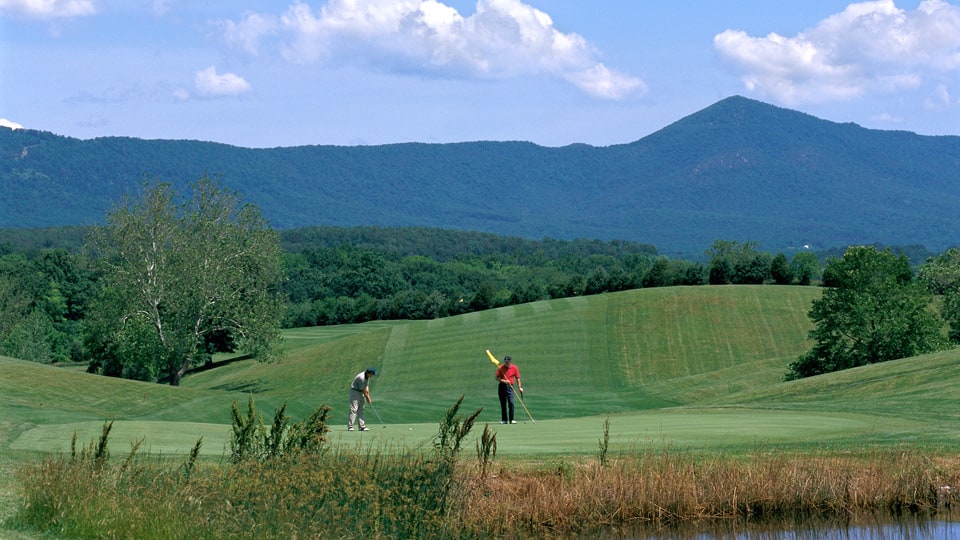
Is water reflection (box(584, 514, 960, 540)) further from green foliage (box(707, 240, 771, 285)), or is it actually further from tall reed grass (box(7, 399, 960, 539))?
green foliage (box(707, 240, 771, 285))

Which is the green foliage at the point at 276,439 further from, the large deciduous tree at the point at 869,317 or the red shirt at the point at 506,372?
the large deciduous tree at the point at 869,317

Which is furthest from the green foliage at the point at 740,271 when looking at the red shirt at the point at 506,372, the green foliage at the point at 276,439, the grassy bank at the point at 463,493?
the green foliage at the point at 276,439

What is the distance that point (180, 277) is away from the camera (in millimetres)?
72188

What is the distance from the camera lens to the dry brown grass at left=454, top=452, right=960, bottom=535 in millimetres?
19875

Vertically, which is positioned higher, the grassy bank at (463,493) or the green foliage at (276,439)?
the green foliage at (276,439)

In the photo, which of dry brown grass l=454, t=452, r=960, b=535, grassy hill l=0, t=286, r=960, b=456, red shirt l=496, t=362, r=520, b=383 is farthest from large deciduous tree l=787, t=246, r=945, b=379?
dry brown grass l=454, t=452, r=960, b=535

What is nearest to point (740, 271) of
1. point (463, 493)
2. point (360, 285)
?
point (360, 285)

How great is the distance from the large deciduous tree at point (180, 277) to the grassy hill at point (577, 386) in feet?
16.1

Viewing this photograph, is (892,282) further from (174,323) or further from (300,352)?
(300,352)

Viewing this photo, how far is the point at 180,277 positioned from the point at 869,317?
135 feet

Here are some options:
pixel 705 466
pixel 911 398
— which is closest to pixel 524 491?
pixel 705 466

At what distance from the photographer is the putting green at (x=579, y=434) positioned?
949 inches

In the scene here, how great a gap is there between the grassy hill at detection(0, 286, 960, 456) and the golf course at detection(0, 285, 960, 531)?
148mm

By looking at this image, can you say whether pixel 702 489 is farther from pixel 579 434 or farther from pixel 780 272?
pixel 780 272
